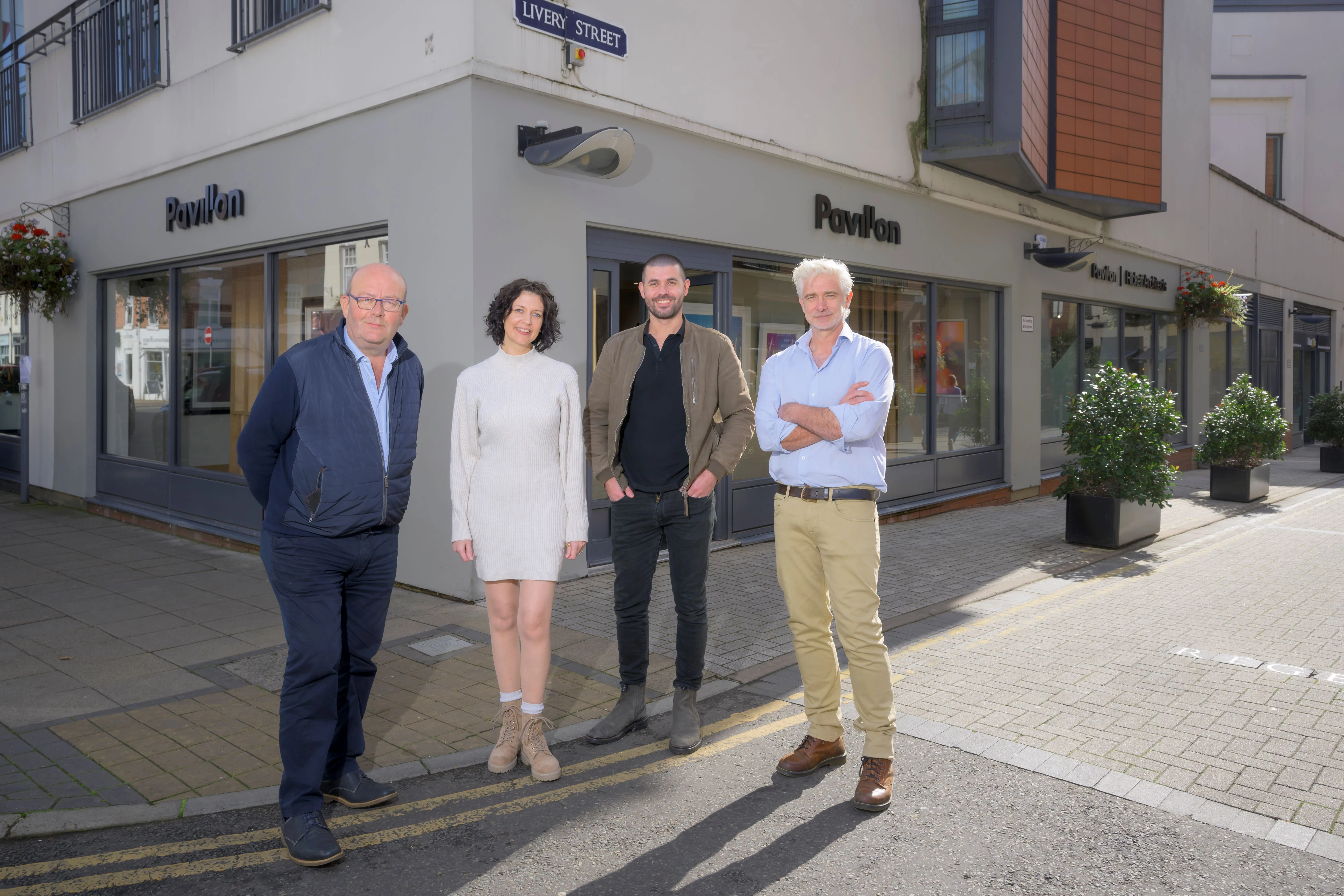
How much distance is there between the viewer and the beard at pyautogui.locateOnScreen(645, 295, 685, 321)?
165 inches

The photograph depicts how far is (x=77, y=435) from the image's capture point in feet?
38.3

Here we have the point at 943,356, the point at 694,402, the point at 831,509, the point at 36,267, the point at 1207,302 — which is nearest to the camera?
the point at 831,509

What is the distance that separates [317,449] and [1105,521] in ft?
25.9

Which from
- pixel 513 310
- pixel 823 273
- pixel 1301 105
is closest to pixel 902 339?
pixel 823 273

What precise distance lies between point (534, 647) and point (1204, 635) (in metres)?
4.38

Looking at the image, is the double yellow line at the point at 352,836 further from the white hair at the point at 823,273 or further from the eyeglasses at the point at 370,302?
the white hair at the point at 823,273

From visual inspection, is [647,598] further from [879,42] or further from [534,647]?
[879,42]

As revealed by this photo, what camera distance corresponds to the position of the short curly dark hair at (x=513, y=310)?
394cm

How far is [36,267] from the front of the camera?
11.2 metres

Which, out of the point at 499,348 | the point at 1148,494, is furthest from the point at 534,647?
the point at 1148,494

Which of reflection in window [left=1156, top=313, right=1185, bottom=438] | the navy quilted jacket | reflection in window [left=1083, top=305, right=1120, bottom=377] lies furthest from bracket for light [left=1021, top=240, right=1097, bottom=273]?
the navy quilted jacket

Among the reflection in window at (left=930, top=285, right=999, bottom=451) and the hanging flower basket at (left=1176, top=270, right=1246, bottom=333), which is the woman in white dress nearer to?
the reflection in window at (left=930, top=285, right=999, bottom=451)

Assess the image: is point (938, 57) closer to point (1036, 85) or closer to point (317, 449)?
point (1036, 85)

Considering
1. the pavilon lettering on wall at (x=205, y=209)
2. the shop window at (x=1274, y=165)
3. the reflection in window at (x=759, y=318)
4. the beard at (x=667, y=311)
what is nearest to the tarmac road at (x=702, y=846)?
the beard at (x=667, y=311)
